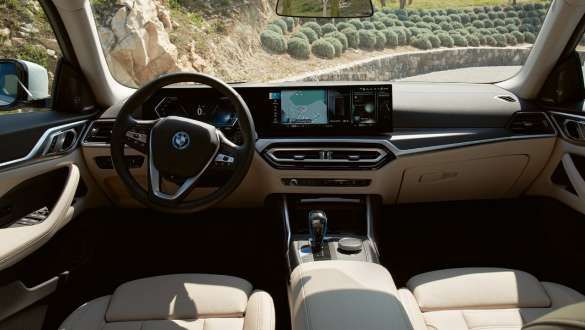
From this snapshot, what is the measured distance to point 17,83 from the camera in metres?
2.59

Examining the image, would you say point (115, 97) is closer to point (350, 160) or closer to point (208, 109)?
point (208, 109)

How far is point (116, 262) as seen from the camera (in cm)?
318

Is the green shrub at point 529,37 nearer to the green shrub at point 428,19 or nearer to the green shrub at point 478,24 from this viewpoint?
the green shrub at point 478,24

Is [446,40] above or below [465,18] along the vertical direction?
below

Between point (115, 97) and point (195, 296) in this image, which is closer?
point (195, 296)

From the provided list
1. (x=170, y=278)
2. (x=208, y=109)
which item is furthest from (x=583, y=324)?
(x=208, y=109)

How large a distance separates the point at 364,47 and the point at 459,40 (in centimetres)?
60

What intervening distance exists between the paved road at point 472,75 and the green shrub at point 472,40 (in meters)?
0.17

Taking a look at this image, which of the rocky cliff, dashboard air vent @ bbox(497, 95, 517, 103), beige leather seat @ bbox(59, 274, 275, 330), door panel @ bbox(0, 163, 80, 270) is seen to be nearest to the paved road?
dashboard air vent @ bbox(497, 95, 517, 103)

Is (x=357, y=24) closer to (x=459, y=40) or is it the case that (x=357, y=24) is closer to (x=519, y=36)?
(x=459, y=40)

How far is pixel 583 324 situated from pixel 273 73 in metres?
2.55

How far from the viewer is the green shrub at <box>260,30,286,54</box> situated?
3400 millimetres

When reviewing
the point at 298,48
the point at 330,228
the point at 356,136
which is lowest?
the point at 330,228

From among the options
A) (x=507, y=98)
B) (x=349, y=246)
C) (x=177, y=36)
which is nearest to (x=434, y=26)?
(x=507, y=98)
